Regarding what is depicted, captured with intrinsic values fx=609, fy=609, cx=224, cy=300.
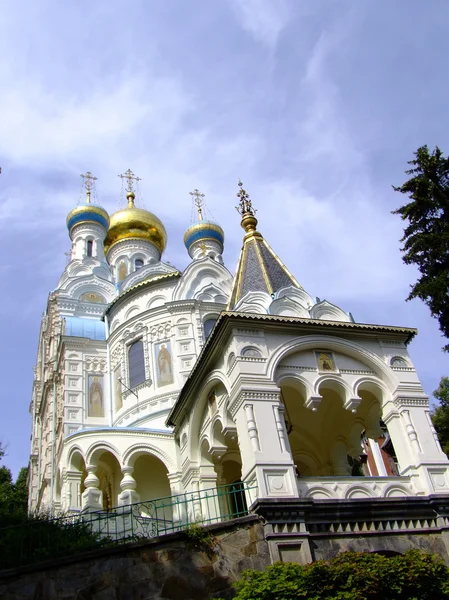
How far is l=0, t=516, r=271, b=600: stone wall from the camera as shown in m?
8.42

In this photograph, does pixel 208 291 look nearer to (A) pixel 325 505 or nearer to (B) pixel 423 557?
(A) pixel 325 505

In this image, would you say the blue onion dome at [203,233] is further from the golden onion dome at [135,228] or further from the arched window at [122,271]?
the arched window at [122,271]

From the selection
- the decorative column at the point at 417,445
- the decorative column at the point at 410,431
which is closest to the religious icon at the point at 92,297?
the decorative column at the point at 417,445

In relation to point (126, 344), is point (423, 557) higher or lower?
lower

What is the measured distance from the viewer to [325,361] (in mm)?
11812

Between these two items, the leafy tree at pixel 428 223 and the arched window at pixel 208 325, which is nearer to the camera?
the leafy tree at pixel 428 223

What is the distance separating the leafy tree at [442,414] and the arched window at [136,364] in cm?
1157

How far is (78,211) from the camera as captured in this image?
32750 millimetres

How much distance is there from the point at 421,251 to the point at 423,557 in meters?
7.92

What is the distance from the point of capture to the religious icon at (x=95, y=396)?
20.6 m

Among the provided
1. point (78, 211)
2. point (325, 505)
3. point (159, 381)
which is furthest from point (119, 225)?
point (325, 505)

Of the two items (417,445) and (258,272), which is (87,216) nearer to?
(258,272)

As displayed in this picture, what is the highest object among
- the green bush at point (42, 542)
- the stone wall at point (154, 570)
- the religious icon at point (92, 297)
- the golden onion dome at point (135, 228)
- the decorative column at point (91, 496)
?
the golden onion dome at point (135, 228)

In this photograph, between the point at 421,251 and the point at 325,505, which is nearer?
the point at 325,505
